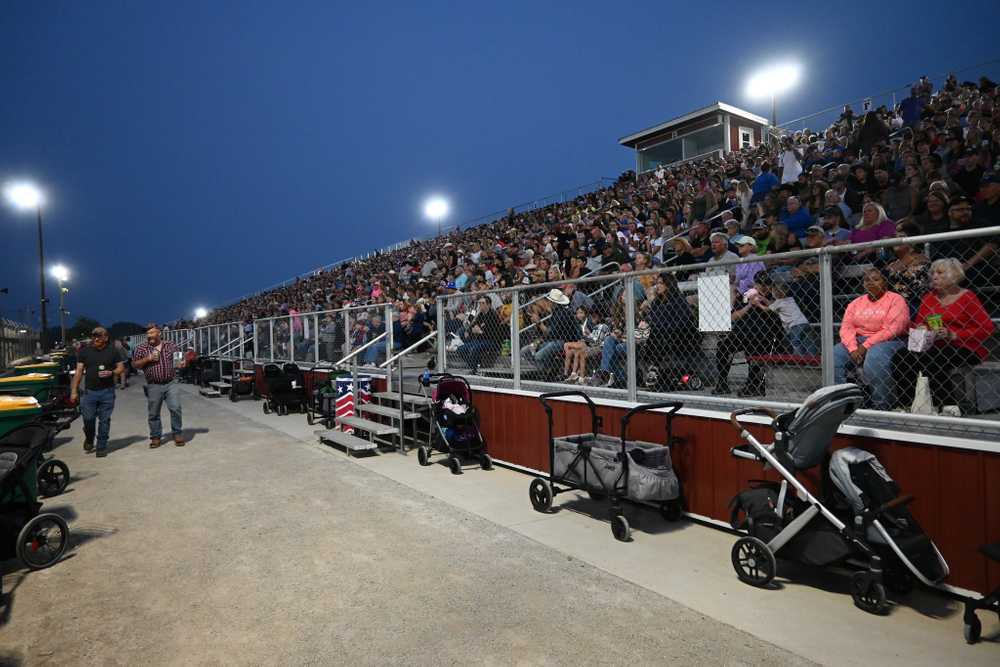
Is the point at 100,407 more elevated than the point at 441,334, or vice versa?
the point at 441,334

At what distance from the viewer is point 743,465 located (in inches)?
196

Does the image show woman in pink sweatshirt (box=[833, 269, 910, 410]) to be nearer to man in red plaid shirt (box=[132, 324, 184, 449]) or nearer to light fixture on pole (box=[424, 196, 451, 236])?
man in red plaid shirt (box=[132, 324, 184, 449])

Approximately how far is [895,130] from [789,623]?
14685 mm

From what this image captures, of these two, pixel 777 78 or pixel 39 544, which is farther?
pixel 777 78

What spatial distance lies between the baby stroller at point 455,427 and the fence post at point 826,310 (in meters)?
4.47

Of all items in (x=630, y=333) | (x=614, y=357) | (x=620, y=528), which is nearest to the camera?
(x=620, y=528)

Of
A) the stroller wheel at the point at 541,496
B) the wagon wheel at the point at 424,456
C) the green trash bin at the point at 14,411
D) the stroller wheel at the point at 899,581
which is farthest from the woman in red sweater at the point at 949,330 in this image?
the green trash bin at the point at 14,411

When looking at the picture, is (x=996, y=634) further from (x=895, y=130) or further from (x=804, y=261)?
(x=895, y=130)

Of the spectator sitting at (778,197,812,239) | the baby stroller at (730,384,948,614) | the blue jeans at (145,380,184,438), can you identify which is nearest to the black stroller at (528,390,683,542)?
the baby stroller at (730,384,948,614)

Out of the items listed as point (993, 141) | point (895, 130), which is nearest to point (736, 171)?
point (895, 130)

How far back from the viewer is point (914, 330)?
4066mm

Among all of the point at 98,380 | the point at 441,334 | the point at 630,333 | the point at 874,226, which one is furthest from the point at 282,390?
the point at 874,226

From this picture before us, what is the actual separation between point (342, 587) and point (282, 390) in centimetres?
1019

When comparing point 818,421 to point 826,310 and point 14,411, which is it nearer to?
point 826,310
